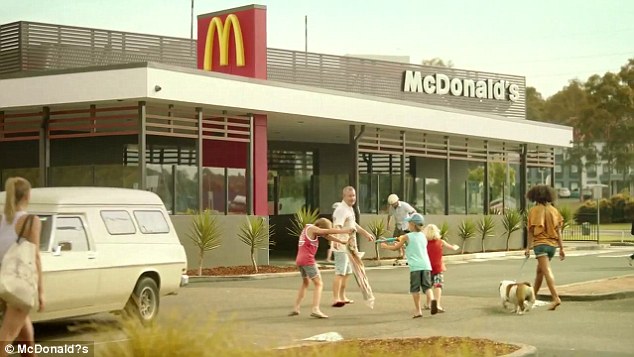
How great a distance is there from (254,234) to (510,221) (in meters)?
15.2

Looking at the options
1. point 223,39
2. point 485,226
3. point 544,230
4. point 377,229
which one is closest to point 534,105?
point 485,226

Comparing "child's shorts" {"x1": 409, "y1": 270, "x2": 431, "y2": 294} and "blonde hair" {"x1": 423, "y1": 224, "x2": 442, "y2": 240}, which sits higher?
"blonde hair" {"x1": 423, "y1": 224, "x2": 442, "y2": 240}

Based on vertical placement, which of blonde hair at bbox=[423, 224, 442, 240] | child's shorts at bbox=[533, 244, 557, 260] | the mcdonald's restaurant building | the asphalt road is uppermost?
the mcdonald's restaurant building

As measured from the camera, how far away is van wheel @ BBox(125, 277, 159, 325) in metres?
14.1

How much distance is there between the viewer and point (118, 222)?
47.0 ft

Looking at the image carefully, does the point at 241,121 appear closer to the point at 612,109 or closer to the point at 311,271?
the point at 311,271

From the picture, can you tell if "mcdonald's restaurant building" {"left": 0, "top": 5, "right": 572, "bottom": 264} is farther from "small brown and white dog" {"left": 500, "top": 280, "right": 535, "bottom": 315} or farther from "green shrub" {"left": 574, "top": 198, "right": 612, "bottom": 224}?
"green shrub" {"left": 574, "top": 198, "right": 612, "bottom": 224}

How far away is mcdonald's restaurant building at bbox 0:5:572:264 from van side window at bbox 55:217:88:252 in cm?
1134

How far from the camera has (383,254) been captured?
32812mm

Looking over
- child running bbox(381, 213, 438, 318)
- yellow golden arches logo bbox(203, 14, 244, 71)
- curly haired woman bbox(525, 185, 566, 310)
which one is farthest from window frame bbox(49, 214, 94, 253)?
yellow golden arches logo bbox(203, 14, 244, 71)

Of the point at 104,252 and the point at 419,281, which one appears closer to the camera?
the point at 104,252

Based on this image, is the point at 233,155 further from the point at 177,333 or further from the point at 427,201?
the point at 177,333

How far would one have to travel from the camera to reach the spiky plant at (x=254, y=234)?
26.4 meters

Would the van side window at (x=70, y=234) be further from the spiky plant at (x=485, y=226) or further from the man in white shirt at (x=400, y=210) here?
the spiky plant at (x=485, y=226)
